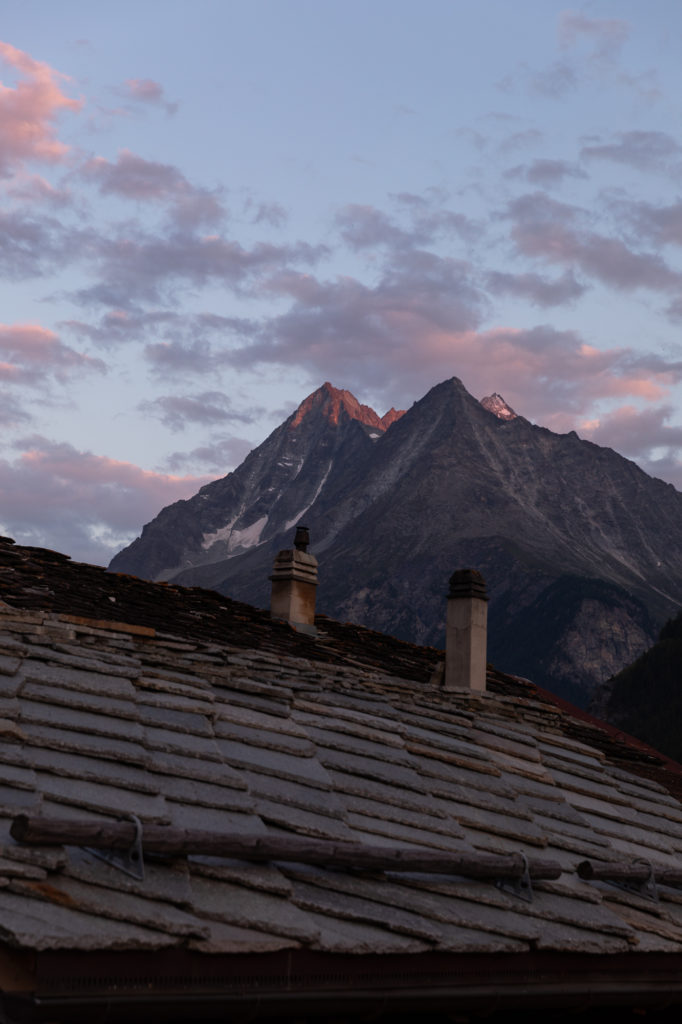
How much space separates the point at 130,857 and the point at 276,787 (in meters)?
2.01

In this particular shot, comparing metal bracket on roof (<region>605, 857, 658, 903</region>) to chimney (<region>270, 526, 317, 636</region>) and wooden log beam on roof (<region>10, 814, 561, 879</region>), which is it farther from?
chimney (<region>270, 526, 317, 636</region>)

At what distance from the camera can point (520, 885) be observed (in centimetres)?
727

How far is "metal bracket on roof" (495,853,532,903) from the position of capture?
7.20m

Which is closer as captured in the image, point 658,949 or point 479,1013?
point 479,1013

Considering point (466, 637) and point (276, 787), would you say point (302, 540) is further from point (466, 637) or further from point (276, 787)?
point (276, 787)

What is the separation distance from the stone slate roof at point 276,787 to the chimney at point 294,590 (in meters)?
1.24

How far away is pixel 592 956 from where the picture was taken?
6906 mm

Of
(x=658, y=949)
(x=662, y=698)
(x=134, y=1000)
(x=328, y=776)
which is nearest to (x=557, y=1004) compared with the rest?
(x=658, y=949)

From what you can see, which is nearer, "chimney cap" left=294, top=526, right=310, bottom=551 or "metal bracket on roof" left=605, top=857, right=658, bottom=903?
"metal bracket on roof" left=605, top=857, right=658, bottom=903

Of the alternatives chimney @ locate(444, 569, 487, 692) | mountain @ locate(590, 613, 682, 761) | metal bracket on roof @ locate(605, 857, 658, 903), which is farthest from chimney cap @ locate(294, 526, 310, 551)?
mountain @ locate(590, 613, 682, 761)

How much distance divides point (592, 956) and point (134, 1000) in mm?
3251

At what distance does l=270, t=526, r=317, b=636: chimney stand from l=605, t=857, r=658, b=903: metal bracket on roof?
608 cm

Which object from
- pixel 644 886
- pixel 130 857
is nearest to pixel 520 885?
pixel 644 886

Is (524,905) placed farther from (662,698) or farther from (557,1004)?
(662,698)
